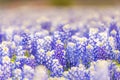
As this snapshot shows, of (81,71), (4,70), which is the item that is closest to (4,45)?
(4,70)

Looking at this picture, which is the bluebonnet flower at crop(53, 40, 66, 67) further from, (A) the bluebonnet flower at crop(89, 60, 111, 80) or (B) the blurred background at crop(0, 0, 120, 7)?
(B) the blurred background at crop(0, 0, 120, 7)

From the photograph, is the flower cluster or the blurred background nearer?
the flower cluster

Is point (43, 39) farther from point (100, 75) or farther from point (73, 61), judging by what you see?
point (100, 75)

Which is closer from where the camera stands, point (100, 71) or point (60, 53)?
point (100, 71)

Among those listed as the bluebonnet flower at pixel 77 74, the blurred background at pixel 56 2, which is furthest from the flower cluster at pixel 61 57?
the blurred background at pixel 56 2

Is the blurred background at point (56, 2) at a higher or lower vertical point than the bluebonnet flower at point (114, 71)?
higher

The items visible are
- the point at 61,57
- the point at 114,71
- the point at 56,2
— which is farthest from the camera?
the point at 56,2

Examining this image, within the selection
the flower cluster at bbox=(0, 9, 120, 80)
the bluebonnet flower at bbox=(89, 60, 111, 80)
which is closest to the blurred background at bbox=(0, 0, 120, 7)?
the flower cluster at bbox=(0, 9, 120, 80)

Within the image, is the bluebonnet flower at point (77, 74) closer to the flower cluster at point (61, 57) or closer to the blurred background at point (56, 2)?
the flower cluster at point (61, 57)

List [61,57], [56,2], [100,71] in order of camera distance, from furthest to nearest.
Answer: [56,2] < [61,57] < [100,71]

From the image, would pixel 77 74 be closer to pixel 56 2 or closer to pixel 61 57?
pixel 61 57

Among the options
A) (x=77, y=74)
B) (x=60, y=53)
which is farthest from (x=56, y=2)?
(x=77, y=74)
